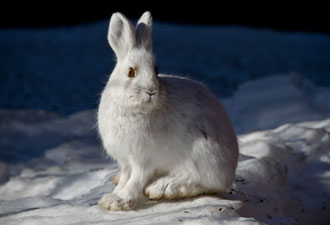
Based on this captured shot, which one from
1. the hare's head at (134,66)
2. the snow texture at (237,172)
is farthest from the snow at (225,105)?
the hare's head at (134,66)

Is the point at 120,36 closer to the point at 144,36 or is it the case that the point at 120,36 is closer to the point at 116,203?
the point at 144,36

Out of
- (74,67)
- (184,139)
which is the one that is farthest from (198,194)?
(74,67)

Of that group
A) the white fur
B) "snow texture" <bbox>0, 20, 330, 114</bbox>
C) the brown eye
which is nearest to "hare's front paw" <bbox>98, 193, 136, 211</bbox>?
the white fur

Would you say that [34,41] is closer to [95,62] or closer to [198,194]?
[95,62]

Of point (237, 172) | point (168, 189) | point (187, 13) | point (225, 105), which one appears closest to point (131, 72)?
point (168, 189)

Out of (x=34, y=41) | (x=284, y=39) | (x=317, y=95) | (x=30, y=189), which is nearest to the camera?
(x=30, y=189)

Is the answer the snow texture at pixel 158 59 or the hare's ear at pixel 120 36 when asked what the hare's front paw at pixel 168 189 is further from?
the snow texture at pixel 158 59
